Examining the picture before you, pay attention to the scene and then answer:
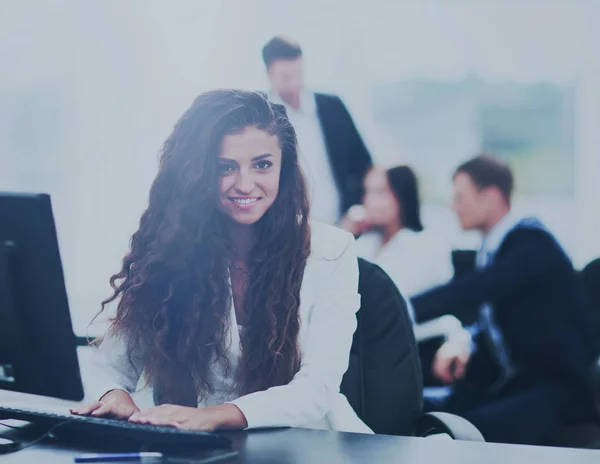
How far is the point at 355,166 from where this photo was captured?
3.07 metres

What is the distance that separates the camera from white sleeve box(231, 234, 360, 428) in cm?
143

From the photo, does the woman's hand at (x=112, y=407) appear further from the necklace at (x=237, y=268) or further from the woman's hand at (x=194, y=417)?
the necklace at (x=237, y=268)

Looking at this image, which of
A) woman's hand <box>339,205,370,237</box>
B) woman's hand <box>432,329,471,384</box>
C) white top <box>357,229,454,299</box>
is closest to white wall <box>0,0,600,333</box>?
woman's hand <box>339,205,370,237</box>

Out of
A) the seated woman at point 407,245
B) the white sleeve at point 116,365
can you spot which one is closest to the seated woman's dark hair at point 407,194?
the seated woman at point 407,245

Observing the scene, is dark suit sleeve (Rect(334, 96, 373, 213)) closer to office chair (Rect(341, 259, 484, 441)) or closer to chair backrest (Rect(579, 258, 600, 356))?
chair backrest (Rect(579, 258, 600, 356))

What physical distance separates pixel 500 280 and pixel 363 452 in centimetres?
153

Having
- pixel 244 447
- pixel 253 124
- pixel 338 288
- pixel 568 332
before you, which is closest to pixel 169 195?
pixel 253 124

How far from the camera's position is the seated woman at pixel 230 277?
1.57 meters

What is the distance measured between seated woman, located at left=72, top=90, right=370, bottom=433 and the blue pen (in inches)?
18.3

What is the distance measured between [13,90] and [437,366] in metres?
1.93

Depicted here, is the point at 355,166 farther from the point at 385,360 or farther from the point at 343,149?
the point at 385,360

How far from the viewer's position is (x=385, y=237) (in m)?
2.98

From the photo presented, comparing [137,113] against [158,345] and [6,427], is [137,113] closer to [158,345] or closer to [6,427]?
[158,345]

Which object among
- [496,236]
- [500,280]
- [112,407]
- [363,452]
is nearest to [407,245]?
[496,236]
